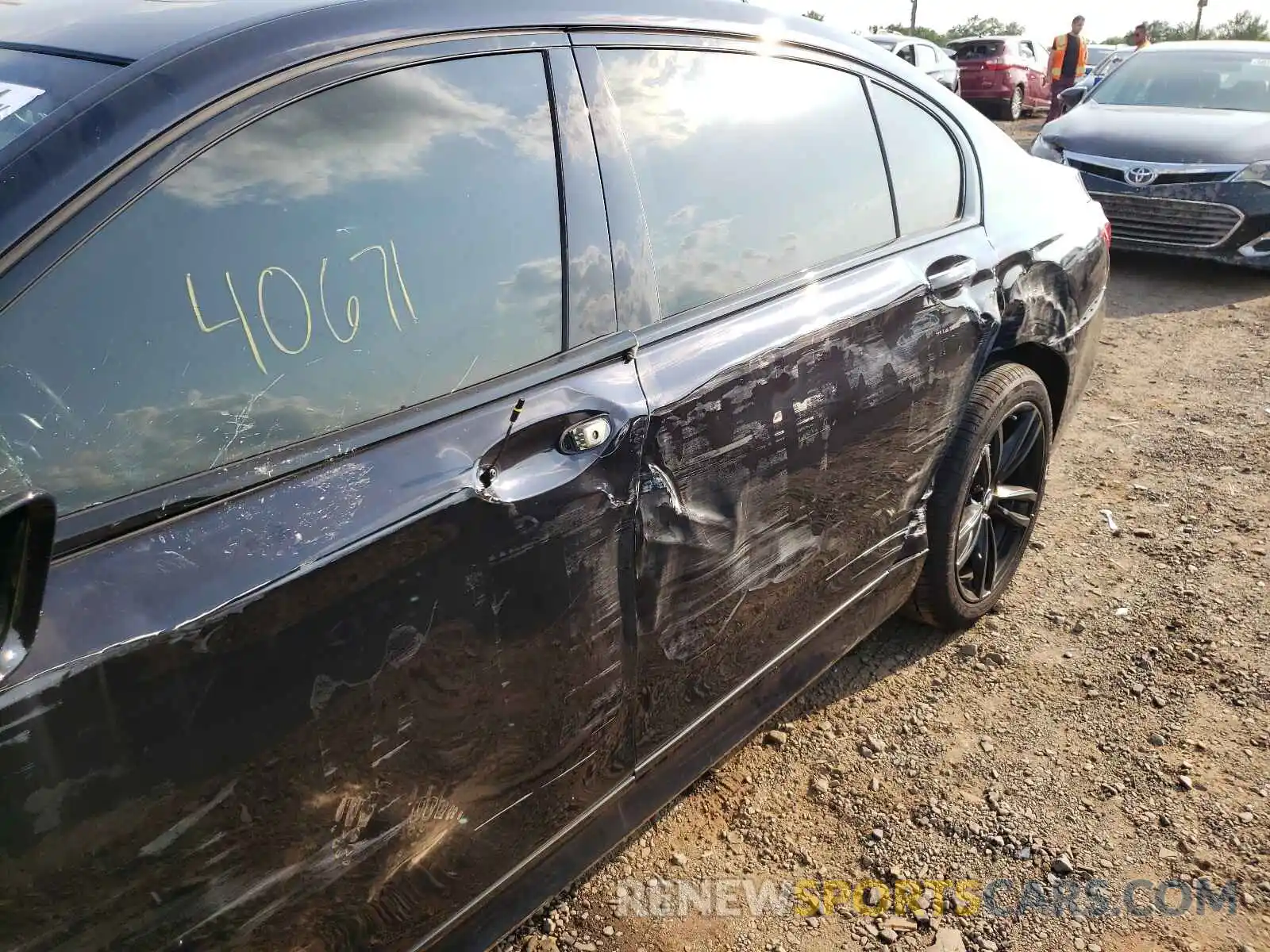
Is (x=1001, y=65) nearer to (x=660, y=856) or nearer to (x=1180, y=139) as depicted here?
(x=1180, y=139)

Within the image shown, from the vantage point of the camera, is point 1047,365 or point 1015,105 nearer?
point 1047,365

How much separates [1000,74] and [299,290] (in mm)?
18840

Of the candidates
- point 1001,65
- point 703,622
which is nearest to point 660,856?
point 703,622

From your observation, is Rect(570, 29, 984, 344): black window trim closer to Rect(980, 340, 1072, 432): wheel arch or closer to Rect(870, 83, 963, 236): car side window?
Rect(870, 83, 963, 236): car side window

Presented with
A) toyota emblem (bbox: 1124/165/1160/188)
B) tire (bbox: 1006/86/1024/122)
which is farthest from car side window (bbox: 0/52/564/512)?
tire (bbox: 1006/86/1024/122)

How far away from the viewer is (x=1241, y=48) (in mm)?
7852

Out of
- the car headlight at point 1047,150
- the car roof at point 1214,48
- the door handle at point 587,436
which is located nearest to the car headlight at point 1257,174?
the car headlight at point 1047,150

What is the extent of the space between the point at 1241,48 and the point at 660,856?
867cm

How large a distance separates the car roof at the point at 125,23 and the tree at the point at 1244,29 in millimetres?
44627

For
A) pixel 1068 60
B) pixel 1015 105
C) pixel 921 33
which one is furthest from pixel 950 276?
pixel 921 33

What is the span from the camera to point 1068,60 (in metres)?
12.3

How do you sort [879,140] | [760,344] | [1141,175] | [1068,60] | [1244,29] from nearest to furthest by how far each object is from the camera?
[760,344] → [879,140] → [1141,175] → [1068,60] → [1244,29]

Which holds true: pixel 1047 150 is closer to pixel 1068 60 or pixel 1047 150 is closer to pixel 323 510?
pixel 1068 60

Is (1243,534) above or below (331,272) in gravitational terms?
below
